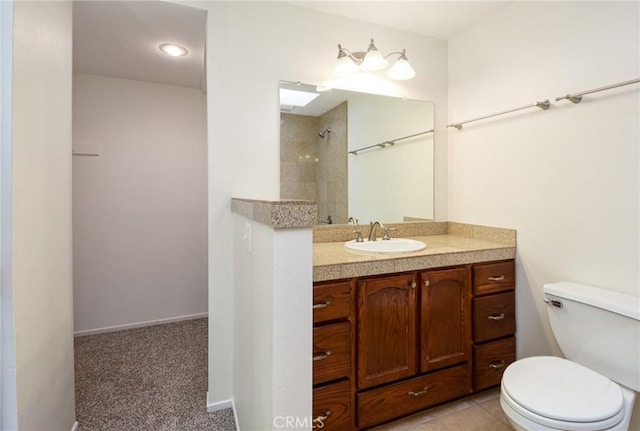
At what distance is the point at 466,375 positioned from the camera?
1.74 metres

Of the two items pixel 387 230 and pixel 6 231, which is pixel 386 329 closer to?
pixel 387 230

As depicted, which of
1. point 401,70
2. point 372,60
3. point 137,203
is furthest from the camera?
point 137,203

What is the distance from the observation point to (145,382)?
6.53 feet

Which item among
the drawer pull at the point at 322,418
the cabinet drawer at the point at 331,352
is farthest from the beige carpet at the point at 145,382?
the cabinet drawer at the point at 331,352

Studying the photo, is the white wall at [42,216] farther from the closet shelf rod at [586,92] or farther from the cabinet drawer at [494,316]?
the closet shelf rod at [586,92]

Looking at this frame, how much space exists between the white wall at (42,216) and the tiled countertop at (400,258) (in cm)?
108

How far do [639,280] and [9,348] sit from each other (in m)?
2.49

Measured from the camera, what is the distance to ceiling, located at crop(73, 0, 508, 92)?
176 cm

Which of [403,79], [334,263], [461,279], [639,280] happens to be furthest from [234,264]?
[639,280]

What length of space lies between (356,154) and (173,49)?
1.50 meters

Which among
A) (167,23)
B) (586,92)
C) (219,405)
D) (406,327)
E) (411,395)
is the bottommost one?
(219,405)

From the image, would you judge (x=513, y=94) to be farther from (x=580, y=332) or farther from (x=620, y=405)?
(x=620, y=405)

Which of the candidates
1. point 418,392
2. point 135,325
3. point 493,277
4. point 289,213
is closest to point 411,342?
point 418,392

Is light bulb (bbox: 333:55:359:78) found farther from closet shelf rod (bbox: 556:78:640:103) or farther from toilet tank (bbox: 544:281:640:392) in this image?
toilet tank (bbox: 544:281:640:392)
